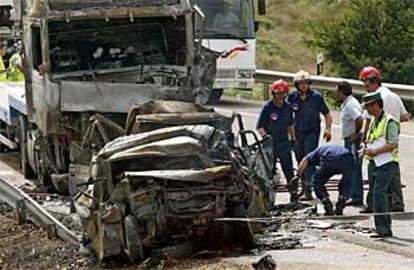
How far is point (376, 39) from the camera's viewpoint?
28062 mm

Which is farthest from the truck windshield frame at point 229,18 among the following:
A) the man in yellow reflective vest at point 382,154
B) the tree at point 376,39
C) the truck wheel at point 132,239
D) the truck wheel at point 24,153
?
the truck wheel at point 132,239

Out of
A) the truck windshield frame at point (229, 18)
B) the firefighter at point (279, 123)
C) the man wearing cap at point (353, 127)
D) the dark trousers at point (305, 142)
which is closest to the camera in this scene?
the man wearing cap at point (353, 127)

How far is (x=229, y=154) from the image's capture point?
1080cm

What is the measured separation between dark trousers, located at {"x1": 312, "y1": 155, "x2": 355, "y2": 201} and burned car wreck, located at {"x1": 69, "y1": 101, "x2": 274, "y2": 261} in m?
1.51

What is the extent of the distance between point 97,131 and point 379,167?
3.41 meters

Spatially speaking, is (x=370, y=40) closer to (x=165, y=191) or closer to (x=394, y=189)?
(x=394, y=189)

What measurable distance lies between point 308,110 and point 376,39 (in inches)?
568

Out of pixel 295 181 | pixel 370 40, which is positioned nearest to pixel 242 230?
pixel 295 181

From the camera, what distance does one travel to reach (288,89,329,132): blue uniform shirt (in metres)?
14.1

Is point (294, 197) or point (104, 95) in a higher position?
point (104, 95)

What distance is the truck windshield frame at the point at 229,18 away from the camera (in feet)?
84.6

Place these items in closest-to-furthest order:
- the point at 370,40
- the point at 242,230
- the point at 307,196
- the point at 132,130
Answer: the point at 242,230 < the point at 132,130 < the point at 307,196 < the point at 370,40

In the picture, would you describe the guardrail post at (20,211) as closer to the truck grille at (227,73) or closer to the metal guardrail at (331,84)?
the metal guardrail at (331,84)

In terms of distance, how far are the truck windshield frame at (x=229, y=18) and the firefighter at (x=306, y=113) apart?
11654 millimetres
